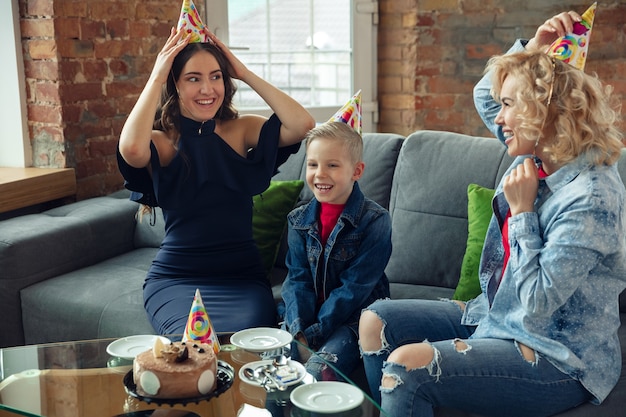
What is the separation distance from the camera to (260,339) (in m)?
1.85

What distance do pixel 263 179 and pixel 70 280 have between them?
0.79 m

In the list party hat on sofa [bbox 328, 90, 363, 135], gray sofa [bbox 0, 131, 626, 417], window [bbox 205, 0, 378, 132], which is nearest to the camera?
party hat on sofa [bbox 328, 90, 363, 135]

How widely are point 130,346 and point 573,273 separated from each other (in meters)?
0.99

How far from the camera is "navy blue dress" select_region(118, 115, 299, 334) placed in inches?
93.6

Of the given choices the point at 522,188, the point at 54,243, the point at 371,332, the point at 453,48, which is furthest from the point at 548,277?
the point at 453,48

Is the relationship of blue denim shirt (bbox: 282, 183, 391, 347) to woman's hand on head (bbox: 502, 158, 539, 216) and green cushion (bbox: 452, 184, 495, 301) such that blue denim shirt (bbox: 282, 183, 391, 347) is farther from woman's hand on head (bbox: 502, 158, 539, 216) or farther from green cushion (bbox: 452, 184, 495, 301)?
woman's hand on head (bbox: 502, 158, 539, 216)

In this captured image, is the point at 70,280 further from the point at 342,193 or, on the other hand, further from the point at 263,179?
the point at 342,193

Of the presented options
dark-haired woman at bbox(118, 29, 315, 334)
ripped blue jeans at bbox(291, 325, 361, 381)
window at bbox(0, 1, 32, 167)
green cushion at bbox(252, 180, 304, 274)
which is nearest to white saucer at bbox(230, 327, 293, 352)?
ripped blue jeans at bbox(291, 325, 361, 381)

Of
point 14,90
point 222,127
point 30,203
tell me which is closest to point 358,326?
point 222,127

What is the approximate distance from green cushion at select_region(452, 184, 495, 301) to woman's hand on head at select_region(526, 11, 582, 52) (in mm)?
508

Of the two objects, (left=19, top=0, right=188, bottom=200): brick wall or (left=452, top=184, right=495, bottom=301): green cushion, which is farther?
(left=19, top=0, right=188, bottom=200): brick wall

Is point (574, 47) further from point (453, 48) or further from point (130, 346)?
point (453, 48)

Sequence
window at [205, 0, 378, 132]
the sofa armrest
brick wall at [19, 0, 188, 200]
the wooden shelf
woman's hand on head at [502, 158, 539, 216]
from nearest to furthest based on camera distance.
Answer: woman's hand on head at [502, 158, 539, 216], the sofa armrest, the wooden shelf, brick wall at [19, 0, 188, 200], window at [205, 0, 378, 132]

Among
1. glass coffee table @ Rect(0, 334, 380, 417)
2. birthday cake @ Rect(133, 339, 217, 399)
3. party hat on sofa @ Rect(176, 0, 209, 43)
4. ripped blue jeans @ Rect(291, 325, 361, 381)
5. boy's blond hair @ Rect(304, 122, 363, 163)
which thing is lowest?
ripped blue jeans @ Rect(291, 325, 361, 381)
